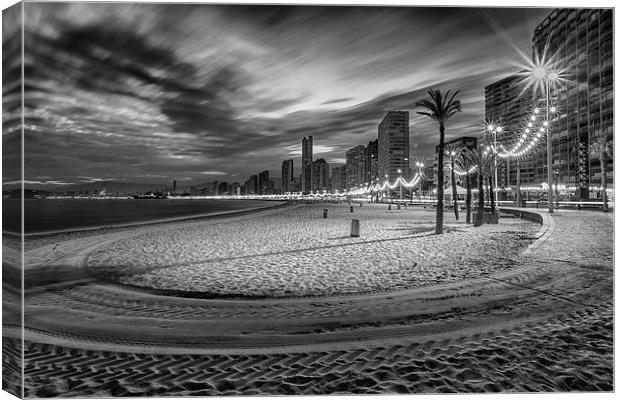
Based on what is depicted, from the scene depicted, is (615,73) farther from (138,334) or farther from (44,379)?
(44,379)

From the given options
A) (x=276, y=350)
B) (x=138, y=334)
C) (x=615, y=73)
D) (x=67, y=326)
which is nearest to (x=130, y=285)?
(x=67, y=326)

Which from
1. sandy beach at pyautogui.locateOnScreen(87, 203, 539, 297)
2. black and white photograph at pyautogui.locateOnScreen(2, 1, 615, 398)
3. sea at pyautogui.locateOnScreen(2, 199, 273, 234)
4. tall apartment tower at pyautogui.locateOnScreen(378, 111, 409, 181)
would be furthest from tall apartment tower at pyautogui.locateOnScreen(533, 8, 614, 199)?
sea at pyautogui.locateOnScreen(2, 199, 273, 234)

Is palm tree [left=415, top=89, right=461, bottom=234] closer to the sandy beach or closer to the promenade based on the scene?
the sandy beach

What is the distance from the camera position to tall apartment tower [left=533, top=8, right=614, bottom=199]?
217 inches

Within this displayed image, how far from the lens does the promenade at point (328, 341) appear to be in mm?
3279

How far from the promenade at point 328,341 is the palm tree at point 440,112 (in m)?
9.54

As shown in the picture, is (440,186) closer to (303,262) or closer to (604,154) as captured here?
(303,262)

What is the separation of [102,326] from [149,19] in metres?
4.18

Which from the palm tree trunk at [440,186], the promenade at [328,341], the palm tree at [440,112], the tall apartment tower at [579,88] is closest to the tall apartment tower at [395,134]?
the palm tree at [440,112]

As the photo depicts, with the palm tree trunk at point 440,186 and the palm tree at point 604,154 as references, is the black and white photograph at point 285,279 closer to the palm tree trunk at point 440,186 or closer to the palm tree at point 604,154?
the palm tree at point 604,154

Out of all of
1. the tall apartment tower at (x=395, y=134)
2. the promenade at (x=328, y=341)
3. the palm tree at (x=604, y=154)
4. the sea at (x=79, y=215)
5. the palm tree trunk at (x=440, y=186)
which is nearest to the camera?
the promenade at (x=328, y=341)

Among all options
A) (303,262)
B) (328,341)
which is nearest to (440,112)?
(303,262)

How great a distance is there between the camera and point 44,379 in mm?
3369

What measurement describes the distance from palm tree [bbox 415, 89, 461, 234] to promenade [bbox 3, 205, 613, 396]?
9543 mm
